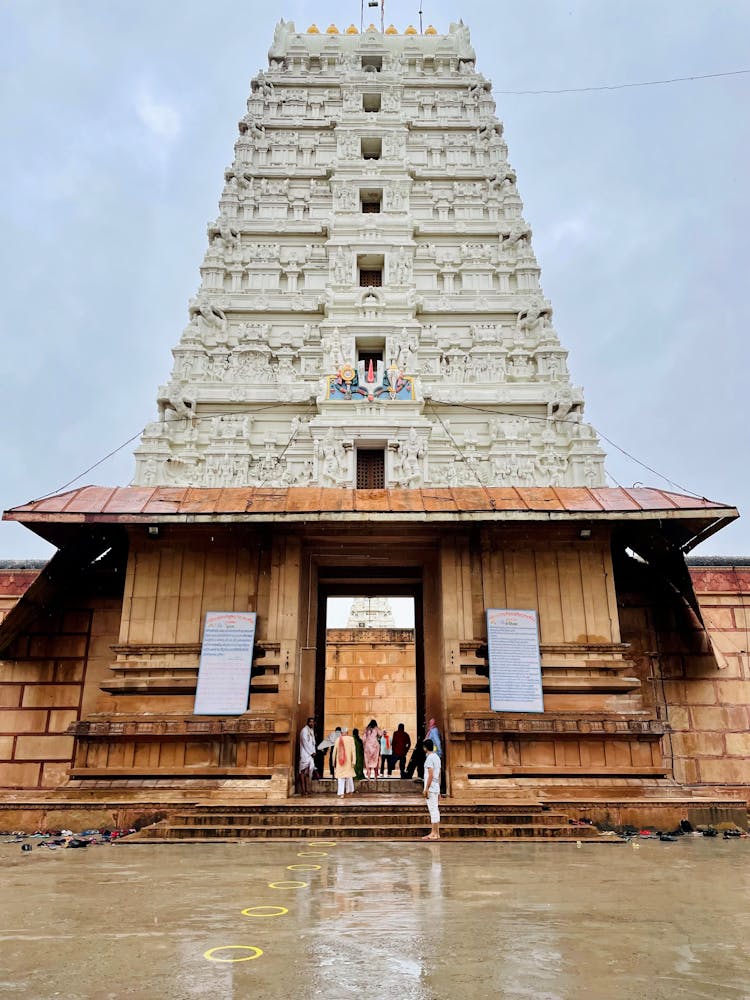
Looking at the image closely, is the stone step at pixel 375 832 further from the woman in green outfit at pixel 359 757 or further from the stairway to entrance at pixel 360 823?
the woman in green outfit at pixel 359 757

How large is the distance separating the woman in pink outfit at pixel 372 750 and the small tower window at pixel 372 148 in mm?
22003

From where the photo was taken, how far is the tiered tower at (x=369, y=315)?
853 inches

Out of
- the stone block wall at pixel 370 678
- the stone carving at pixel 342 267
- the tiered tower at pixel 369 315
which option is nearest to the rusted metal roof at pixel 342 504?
the tiered tower at pixel 369 315

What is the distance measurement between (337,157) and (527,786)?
23.7 m

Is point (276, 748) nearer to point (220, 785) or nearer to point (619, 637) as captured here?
point (220, 785)

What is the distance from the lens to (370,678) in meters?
24.8

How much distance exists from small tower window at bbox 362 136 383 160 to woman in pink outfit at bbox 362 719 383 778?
2200 centimetres

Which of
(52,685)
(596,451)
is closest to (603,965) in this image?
(52,685)

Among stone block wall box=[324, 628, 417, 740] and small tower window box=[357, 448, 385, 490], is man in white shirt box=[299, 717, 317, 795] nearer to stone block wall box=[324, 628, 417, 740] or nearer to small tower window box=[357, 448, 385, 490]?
small tower window box=[357, 448, 385, 490]

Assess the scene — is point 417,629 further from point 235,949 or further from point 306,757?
point 235,949

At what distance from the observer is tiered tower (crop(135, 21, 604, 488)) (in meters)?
21.7

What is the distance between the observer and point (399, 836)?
382 inches

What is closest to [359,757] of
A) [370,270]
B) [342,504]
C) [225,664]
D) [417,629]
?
[417,629]

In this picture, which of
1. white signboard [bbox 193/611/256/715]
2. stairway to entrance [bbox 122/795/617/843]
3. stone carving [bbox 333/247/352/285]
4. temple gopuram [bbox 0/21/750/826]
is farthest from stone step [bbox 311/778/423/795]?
stone carving [bbox 333/247/352/285]
